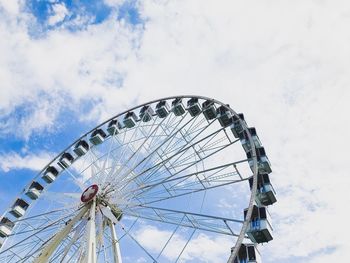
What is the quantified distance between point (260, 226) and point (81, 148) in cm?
1166

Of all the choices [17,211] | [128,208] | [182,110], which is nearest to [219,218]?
[128,208]

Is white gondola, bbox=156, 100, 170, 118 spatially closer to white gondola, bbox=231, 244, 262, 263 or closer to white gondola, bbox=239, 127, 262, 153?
white gondola, bbox=239, 127, 262, 153

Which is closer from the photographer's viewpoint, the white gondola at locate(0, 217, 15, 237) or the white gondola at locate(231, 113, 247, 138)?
the white gondola at locate(231, 113, 247, 138)

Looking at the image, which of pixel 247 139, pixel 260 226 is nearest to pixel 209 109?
pixel 247 139

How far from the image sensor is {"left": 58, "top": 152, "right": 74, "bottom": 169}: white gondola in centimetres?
2252

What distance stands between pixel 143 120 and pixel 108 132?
84.9 inches

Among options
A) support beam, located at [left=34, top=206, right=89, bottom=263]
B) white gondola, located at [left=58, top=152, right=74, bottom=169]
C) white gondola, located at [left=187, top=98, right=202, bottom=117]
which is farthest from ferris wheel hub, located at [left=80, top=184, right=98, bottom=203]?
white gondola, located at [left=187, top=98, right=202, bottom=117]

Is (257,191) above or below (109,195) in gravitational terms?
above

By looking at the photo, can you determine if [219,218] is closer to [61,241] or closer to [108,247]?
[108,247]

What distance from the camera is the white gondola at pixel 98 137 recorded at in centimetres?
2286

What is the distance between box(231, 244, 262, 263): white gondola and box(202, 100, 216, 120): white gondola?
7.66 meters

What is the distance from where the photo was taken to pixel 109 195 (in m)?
17.4

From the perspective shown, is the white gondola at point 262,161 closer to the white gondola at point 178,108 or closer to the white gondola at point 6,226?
the white gondola at point 178,108

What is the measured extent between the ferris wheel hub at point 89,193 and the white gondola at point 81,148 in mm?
5367
